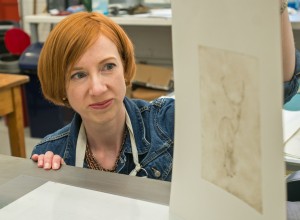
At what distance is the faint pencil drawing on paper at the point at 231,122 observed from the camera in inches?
13.6

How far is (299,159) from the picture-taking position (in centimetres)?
91

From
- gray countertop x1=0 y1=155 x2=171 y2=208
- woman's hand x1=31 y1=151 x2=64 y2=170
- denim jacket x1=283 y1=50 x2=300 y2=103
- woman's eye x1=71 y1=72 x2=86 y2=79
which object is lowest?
gray countertop x1=0 y1=155 x2=171 y2=208

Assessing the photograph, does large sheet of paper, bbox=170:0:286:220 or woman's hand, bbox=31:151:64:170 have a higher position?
large sheet of paper, bbox=170:0:286:220

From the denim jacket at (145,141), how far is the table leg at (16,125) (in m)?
1.17

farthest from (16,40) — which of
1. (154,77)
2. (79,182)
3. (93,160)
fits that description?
(79,182)

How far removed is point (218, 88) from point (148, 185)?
1.00 feet

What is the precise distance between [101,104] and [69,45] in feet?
0.47

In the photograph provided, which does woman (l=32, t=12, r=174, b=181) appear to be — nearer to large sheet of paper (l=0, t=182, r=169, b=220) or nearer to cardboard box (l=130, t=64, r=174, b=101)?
large sheet of paper (l=0, t=182, r=169, b=220)

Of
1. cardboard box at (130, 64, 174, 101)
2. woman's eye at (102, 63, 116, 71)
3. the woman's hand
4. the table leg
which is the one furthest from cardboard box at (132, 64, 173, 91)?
the woman's hand

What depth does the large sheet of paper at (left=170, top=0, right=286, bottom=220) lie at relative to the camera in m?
0.32

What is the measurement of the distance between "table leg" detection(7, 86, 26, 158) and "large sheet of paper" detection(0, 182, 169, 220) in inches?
63.6

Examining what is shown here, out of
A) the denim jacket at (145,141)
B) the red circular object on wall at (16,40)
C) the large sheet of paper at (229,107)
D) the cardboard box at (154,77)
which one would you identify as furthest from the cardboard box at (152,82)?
the large sheet of paper at (229,107)

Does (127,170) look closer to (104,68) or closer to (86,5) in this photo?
(104,68)

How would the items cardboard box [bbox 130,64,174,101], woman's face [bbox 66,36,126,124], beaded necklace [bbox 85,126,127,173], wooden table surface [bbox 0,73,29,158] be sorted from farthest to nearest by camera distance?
1. cardboard box [bbox 130,64,174,101]
2. wooden table surface [bbox 0,73,29,158]
3. beaded necklace [bbox 85,126,127,173]
4. woman's face [bbox 66,36,126,124]
